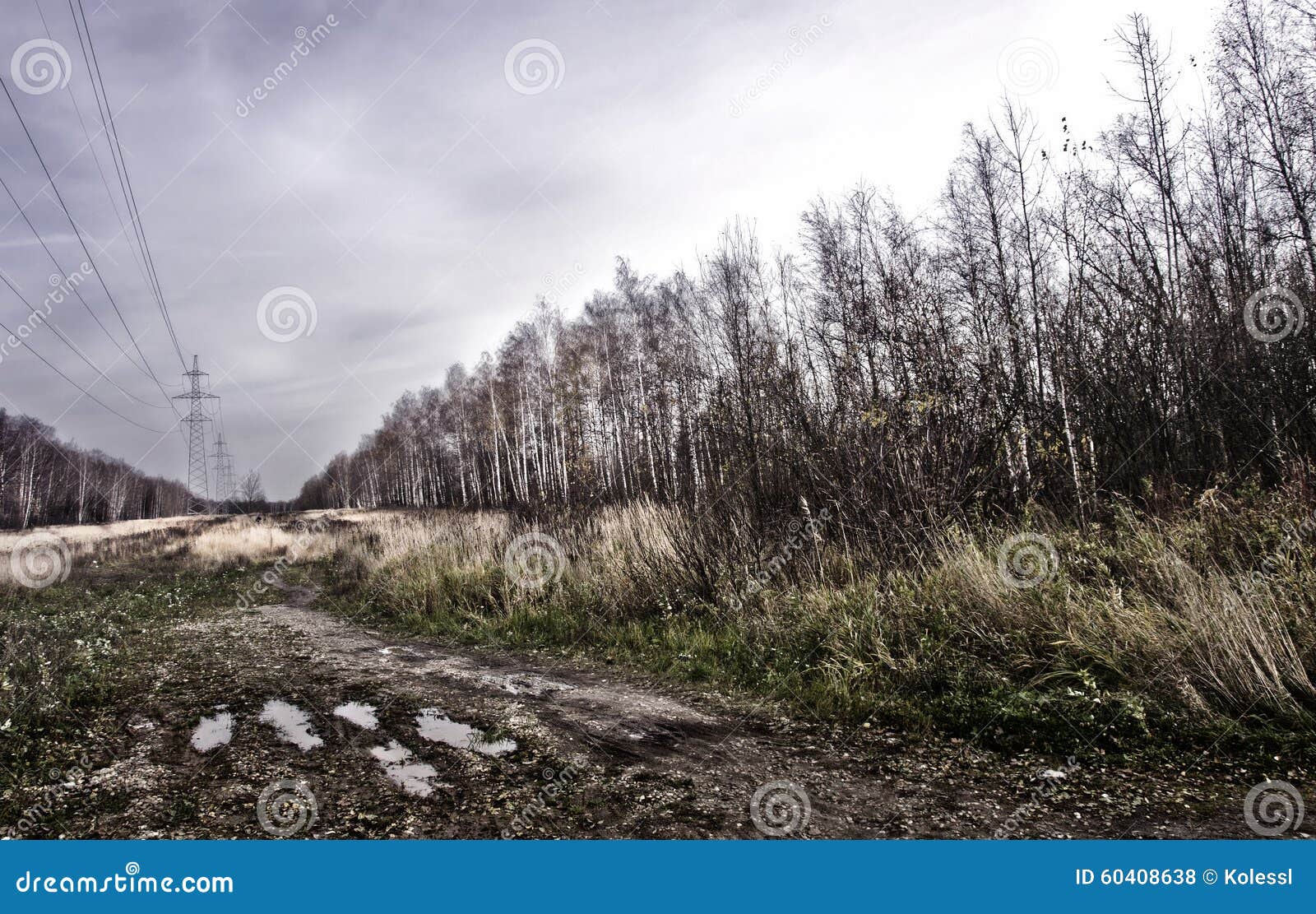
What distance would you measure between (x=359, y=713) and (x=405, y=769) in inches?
50.3

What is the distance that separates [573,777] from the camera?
10.2 feet

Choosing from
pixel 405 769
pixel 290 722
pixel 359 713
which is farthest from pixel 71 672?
pixel 405 769

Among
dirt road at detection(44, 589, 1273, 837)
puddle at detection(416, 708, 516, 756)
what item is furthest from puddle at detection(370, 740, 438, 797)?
puddle at detection(416, 708, 516, 756)

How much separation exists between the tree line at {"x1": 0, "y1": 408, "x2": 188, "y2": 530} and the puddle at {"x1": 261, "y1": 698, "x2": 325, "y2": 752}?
44.7 m

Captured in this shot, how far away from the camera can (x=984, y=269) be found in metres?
13.5

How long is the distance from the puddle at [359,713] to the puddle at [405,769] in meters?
0.47

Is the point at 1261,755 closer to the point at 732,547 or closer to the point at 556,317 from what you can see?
the point at 732,547

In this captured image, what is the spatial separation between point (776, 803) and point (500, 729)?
6.07ft

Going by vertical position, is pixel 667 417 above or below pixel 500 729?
above

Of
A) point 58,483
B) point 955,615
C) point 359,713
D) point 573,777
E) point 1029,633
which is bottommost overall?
→ point 573,777

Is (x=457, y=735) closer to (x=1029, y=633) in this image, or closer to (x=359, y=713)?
(x=359, y=713)

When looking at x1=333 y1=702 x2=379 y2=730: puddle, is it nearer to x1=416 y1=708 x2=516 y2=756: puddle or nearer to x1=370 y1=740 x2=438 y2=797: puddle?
x1=416 y1=708 x2=516 y2=756: puddle

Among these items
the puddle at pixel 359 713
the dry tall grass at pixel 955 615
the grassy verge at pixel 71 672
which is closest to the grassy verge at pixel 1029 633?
the dry tall grass at pixel 955 615

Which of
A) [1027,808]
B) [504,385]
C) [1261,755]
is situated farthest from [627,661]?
[504,385]
